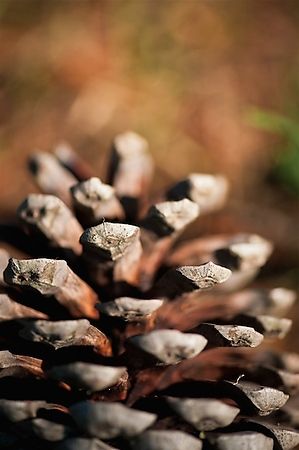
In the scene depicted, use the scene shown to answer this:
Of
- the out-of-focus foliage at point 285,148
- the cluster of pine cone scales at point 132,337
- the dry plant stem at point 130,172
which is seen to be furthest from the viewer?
the out-of-focus foliage at point 285,148

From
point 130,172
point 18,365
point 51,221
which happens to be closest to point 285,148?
point 130,172

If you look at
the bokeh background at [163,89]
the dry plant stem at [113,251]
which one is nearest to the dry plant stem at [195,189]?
the dry plant stem at [113,251]

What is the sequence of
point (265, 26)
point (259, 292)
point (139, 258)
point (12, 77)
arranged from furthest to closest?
1. point (265, 26)
2. point (12, 77)
3. point (259, 292)
4. point (139, 258)

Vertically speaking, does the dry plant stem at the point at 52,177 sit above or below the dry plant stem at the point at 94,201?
below

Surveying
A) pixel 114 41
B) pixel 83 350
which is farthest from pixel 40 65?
pixel 83 350

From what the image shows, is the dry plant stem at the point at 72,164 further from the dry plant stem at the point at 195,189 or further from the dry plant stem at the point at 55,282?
the dry plant stem at the point at 55,282

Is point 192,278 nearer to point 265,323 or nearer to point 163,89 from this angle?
point 265,323

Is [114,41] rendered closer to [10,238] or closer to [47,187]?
[47,187]
